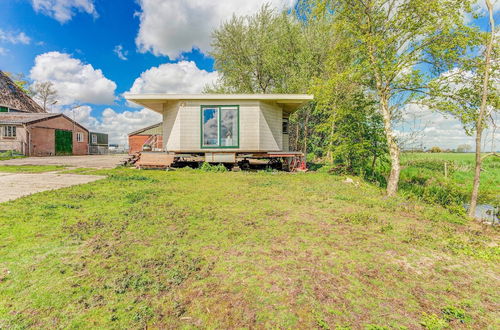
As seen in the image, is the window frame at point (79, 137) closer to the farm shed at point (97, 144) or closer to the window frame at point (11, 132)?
the farm shed at point (97, 144)

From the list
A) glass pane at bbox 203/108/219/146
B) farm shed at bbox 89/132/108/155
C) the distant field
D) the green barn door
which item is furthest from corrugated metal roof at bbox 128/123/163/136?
the distant field

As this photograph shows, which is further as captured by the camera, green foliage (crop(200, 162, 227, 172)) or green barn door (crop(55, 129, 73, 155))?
green barn door (crop(55, 129, 73, 155))

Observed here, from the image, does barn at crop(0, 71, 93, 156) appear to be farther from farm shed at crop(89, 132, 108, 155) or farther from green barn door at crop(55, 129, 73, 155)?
farm shed at crop(89, 132, 108, 155)

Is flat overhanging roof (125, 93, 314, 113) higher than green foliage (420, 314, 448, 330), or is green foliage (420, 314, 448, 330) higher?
flat overhanging roof (125, 93, 314, 113)

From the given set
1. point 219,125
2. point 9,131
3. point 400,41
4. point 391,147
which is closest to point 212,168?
point 219,125

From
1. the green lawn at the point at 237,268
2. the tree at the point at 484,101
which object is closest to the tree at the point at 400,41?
the tree at the point at 484,101

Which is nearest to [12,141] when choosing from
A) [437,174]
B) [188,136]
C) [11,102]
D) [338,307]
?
[11,102]

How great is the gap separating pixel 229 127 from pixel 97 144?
27.8 m

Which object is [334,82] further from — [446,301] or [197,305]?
[197,305]

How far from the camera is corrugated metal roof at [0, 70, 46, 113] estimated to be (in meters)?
26.8

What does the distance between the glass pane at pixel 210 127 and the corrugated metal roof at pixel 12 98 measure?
94.6ft

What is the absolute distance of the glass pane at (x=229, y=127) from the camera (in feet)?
37.3

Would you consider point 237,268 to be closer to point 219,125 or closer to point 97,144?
point 219,125

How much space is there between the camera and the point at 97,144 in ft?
102
